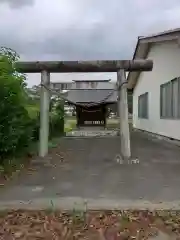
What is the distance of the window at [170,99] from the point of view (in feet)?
45.9

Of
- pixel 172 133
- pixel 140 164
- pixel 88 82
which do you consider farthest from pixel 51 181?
pixel 88 82

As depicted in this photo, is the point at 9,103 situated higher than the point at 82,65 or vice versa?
the point at 82,65

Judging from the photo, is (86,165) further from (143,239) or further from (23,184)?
(143,239)

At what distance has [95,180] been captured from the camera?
24.5ft

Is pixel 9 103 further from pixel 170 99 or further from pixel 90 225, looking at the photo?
pixel 170 99

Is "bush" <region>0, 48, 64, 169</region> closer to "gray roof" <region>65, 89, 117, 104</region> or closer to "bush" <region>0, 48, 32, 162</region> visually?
"bush" <region>0, 48, 32, 162</region>

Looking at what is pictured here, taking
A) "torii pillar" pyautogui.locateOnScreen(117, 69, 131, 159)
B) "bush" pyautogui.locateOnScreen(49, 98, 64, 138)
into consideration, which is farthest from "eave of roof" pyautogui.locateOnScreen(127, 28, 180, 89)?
"bush" pyautogui.locateOnScreen(49, 98, 64, 138)

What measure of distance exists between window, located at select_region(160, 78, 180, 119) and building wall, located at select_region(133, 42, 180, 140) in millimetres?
229

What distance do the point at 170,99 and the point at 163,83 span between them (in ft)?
5.74

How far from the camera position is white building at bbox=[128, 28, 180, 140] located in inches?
551

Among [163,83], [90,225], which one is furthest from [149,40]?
[90,225]

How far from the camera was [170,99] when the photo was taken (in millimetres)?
15297

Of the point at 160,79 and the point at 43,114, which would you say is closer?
the point at 43,114

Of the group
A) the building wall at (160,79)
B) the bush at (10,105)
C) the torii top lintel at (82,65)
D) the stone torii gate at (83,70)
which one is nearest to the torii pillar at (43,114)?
the stone torii gate at (83,70)
